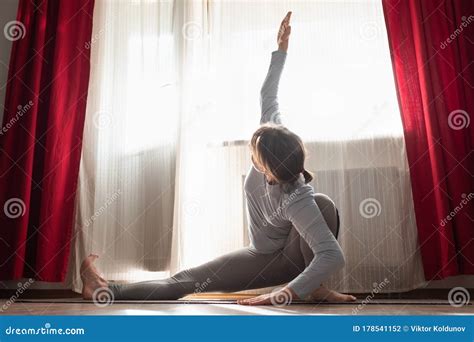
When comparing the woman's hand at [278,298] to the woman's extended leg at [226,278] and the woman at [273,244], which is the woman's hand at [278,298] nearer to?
the woman at [273,244]

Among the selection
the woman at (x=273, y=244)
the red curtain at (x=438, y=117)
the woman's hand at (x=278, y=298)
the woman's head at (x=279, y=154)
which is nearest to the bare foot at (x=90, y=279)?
the woman at (x=273, y=244)

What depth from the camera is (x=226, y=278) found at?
1624 millimetres

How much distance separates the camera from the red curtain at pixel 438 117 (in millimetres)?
1839

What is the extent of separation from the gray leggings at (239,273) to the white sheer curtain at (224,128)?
356 mm

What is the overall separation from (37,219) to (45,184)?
17cm

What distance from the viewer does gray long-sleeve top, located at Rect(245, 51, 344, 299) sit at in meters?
1.41

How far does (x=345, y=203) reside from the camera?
195cm

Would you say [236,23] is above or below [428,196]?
above

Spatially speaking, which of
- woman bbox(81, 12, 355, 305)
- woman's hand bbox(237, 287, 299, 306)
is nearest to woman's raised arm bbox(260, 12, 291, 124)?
woman bbox(81, 12, 355, 305)

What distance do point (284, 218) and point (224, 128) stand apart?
69 centimetres

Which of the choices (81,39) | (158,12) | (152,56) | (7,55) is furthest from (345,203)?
(7,55)

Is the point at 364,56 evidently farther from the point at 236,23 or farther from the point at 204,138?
the point at 204,138

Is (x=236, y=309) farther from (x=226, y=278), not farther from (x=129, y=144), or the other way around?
(x=129, y=144)

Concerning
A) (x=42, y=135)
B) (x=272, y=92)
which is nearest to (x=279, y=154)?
(x=272, y=92)
